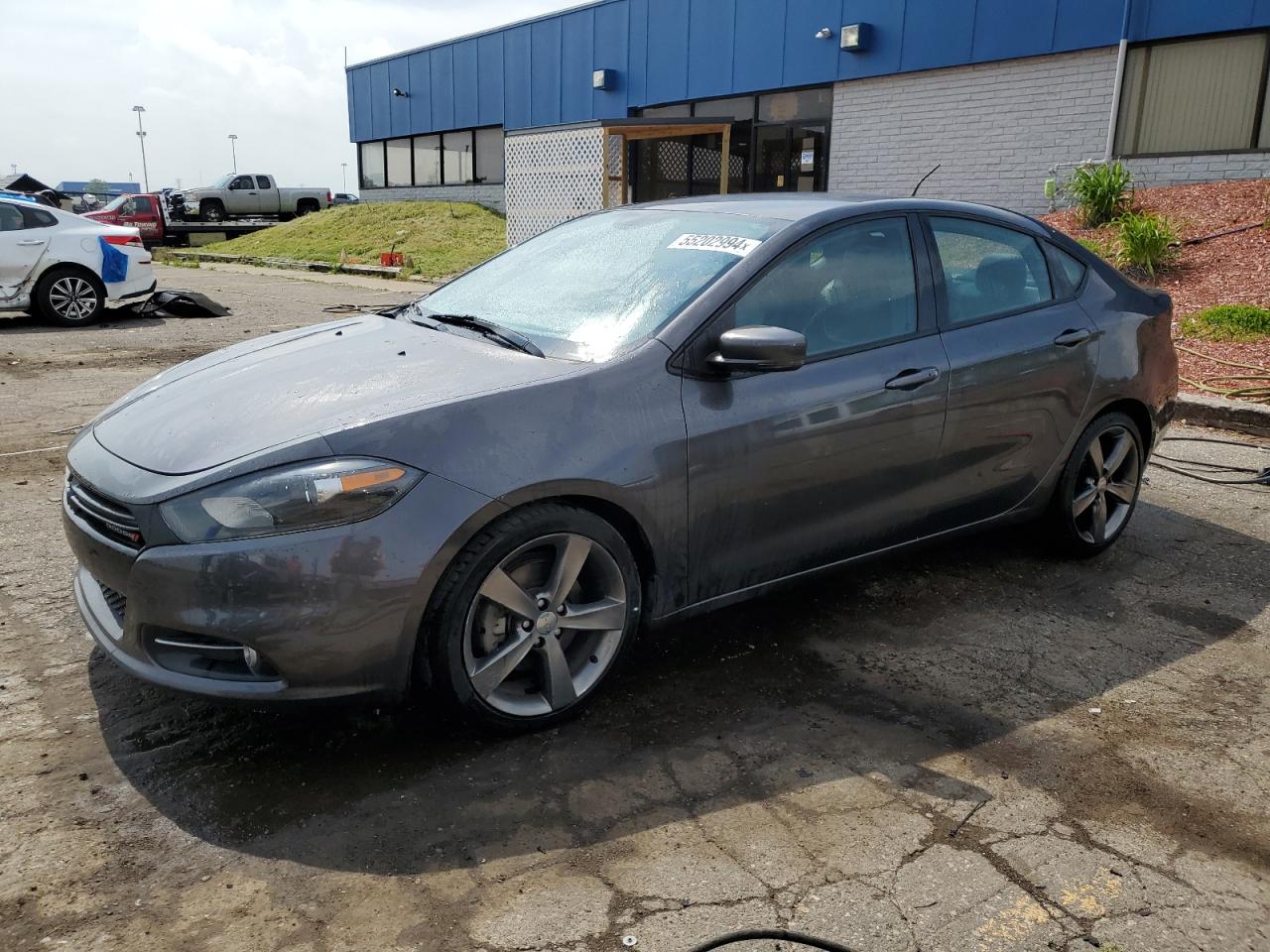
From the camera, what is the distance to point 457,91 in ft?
102

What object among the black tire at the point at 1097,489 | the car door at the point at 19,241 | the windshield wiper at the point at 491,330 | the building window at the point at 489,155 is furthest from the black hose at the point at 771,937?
the building window at the point at 489,155

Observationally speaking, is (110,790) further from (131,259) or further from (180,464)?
(131,259)

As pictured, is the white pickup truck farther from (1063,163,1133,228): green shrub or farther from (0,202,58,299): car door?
(1063,163,1133,228): green shrub

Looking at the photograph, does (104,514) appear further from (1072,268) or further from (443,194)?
(443,194)

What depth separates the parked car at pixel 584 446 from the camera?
8.82 ft

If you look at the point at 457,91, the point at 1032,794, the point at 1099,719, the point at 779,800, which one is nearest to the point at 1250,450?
the point at 1099,719

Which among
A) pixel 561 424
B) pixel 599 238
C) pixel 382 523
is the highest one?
pixel 599 238

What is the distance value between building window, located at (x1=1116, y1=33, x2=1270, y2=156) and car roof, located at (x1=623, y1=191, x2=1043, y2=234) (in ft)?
41.0

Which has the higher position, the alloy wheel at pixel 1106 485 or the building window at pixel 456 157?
the building window at pixel 456 157

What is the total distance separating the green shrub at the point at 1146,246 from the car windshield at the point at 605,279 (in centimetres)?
893

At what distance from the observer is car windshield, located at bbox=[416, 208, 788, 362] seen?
11.0 ft

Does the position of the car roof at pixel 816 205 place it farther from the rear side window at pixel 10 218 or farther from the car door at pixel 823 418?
the rear side window at pixel 10 218

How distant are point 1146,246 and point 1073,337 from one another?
807cm

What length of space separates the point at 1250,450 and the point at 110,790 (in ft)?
22.7
